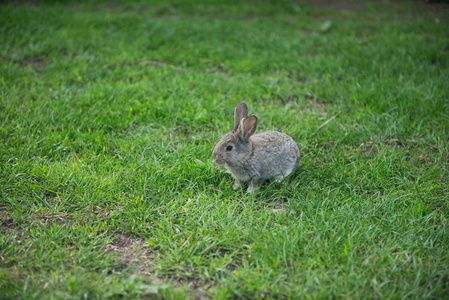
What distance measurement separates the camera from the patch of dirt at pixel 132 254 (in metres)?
3.00

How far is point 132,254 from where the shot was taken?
3152mm

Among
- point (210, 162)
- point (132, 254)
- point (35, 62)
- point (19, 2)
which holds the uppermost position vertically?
point (19, 2)

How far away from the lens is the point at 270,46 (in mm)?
7516

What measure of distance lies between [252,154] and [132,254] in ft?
5.57

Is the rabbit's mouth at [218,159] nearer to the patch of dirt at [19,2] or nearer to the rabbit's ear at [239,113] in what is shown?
the rabbit's ear at [239,113]

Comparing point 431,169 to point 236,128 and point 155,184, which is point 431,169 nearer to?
point 236,128

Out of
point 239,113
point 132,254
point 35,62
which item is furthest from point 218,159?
point 35,62

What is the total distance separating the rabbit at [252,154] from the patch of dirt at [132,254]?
1224 millimetres

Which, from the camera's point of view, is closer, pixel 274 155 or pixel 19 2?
pixel 274 155

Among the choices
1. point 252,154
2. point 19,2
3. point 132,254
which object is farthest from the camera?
point 19,2

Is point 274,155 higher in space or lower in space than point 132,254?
higher

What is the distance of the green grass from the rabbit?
0.20 meters

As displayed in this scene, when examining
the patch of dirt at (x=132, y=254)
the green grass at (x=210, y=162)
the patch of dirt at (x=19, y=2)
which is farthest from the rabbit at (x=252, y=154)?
the patch of dirt at (x=19, y=2)

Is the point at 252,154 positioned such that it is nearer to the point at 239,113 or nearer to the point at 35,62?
the point at 239,113
